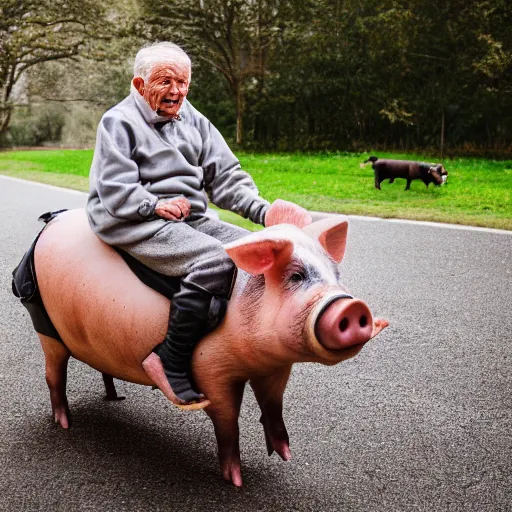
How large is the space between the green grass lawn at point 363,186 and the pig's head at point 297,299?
5249 millimetres

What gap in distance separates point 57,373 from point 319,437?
1.14 m

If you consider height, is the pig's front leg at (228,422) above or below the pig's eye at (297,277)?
below

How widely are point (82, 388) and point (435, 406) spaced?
1.74 meters

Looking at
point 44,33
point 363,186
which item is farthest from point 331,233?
point 44,33

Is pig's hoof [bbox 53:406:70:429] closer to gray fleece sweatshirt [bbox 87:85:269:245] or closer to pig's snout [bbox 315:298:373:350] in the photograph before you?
gray fleece sweatshirt [bbox 87:85:269:245]

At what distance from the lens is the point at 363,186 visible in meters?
10.9

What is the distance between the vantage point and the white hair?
228 cm

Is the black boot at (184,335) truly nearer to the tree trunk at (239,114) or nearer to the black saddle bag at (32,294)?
the black saddle bag at (32,294)

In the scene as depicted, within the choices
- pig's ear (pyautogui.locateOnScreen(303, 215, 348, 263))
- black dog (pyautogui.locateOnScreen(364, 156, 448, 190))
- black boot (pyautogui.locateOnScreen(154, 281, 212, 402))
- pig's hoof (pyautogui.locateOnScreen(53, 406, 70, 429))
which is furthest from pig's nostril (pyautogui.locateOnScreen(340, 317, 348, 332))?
black dog (pyautogui.locateOnScreen(364, 156, 448, 190))

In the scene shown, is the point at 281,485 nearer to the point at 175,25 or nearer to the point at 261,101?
the point at 261,101

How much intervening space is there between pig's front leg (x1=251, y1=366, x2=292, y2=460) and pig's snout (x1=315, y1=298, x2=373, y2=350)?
1.85ft

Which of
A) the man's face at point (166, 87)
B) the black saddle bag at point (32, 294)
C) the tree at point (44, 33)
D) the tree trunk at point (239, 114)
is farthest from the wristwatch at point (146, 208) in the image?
the tree at point (44, 33)

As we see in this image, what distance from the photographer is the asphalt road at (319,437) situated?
2.45m

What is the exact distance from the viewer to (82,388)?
3393 mm
